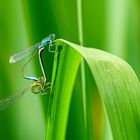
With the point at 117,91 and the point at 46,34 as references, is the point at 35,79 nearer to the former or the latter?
A: the point at 46,34

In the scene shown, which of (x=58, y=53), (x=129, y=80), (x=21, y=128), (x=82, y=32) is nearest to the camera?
(x=129, y=80)

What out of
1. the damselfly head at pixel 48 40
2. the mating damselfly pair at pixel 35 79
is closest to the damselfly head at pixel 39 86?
the mating damselfly pair at pixel 35 79

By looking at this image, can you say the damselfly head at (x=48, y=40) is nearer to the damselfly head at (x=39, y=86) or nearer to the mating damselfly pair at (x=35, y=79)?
the mating damselfly pair at (x=35, y=79)

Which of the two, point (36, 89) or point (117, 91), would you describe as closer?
point (117, 91)

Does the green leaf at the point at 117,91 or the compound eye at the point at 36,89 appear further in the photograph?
the compound eye at the point at 36,89

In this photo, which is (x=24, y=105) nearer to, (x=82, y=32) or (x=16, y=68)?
(x=16, y=68)

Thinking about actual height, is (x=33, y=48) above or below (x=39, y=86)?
above

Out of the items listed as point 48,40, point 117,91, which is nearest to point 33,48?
point 48,40

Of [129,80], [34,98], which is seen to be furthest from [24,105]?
[129,80]
